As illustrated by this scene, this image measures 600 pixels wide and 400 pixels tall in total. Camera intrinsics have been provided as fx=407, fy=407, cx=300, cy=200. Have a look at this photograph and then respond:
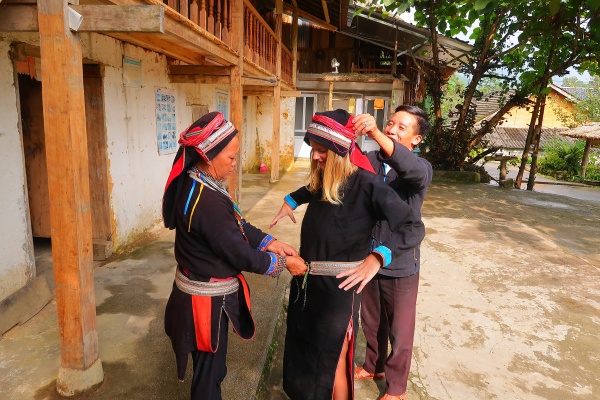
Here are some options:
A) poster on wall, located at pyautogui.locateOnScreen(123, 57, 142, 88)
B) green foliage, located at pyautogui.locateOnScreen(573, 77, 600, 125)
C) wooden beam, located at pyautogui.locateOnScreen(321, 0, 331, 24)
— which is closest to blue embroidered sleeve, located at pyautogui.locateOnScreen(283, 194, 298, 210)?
poster on wall, located at pyautogui.locateOnScreen(123, 57, 142, 88)

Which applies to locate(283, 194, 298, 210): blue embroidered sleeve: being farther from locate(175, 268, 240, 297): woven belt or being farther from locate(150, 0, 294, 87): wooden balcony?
locate(150, 0, 294, 87): wooden balcony

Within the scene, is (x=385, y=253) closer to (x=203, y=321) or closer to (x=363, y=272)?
(x=363, y=272)

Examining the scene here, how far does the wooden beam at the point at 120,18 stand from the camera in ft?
6.66

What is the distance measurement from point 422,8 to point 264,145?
6206 millimetres

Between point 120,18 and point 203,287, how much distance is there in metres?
1.41

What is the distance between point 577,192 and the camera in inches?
655

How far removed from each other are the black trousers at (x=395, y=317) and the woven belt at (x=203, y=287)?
982mm

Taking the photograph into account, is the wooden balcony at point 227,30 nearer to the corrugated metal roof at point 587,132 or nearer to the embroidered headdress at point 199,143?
the embroidered headdress at point 199,143

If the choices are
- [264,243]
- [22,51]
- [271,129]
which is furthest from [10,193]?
[271,129]

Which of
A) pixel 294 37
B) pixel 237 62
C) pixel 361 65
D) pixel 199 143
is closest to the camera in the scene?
pixel 199 143

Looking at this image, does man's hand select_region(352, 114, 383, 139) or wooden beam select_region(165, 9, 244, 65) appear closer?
man's hand select_region(352, 114, 383, 139)

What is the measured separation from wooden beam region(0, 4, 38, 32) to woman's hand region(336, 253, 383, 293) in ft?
6.55

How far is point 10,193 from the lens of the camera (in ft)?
10.4

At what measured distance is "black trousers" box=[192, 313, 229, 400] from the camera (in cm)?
199
